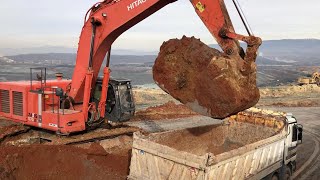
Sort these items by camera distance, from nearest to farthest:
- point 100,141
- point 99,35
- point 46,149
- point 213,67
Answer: point 213,67
point 46,149
point 99,35
point 100,141

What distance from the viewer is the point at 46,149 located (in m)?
8.63

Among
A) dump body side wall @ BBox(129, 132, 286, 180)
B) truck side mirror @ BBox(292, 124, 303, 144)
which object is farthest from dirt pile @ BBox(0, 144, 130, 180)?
truck side mirror @ BBox(292, 124, 303, 144)

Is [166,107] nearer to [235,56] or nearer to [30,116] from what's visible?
[30,116]

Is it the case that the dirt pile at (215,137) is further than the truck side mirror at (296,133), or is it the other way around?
the truck side mirror at (296,133)

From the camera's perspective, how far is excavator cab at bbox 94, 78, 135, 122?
1117 cm

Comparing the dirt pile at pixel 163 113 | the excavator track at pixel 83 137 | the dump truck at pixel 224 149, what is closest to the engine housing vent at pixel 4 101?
the excavator track at pixel 83 137

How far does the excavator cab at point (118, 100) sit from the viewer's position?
11172 millimetres

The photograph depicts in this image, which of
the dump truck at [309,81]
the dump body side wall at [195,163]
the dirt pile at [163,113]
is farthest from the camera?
the dump truck at [309,81]

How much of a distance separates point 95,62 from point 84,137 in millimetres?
2201

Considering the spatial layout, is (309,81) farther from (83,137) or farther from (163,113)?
Result: (83,137)

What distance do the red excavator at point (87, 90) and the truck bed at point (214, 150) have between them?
2.84 meters

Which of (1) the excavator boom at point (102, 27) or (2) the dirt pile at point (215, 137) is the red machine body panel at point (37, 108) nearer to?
(1) the excavator boom at point (102, 27)

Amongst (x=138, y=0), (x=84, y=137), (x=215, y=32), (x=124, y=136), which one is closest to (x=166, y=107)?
(x=124, y=136)

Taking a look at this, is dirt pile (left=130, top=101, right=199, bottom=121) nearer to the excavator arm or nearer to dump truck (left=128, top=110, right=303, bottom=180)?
the excavator arm
